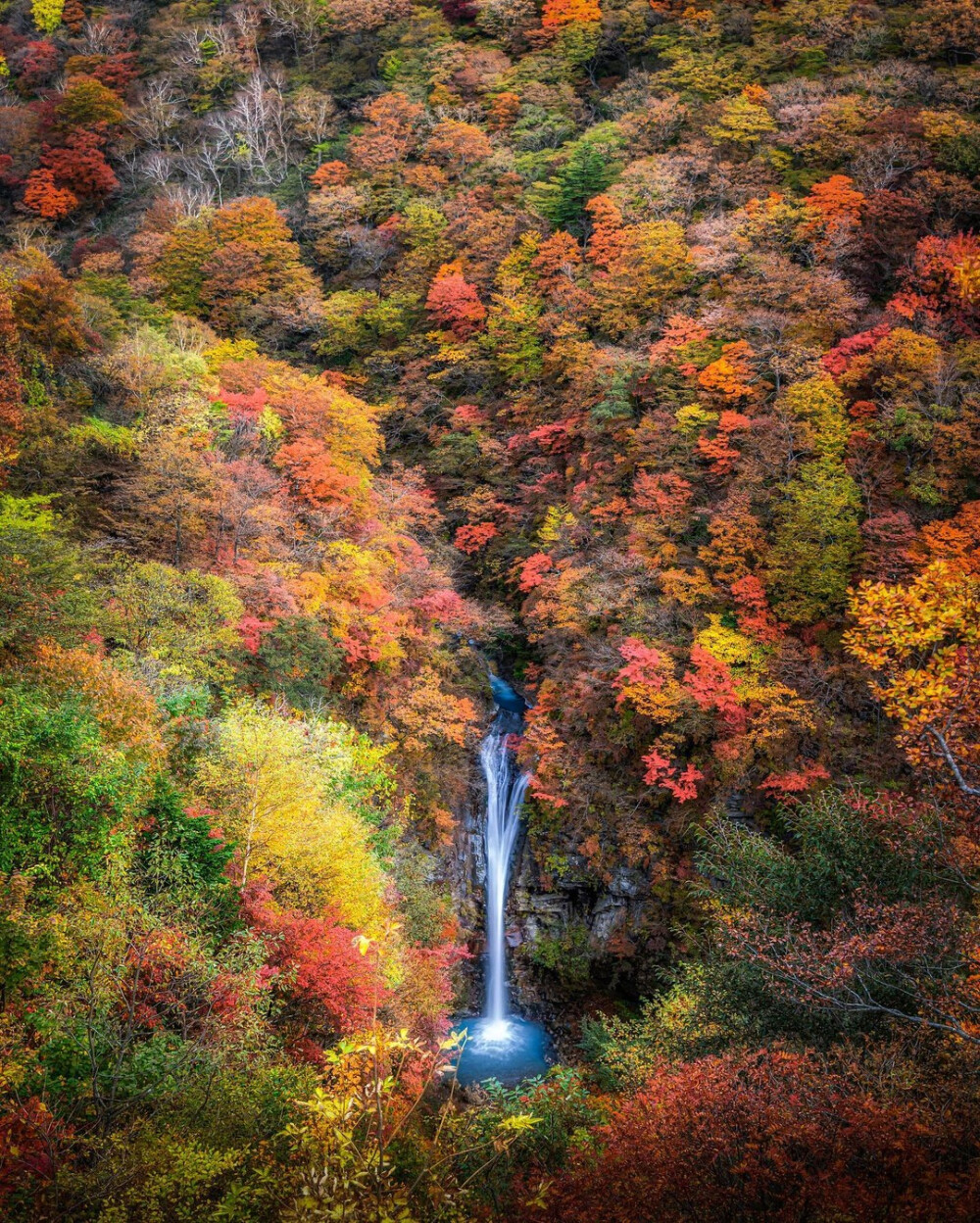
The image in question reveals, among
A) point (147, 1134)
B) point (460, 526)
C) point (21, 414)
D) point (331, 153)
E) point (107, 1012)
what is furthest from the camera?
point (331, 153)

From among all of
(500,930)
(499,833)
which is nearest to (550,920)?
(500,930)

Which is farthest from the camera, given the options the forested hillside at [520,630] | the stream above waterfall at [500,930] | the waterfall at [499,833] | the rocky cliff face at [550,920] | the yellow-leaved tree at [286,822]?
the waterfall at [499,833]

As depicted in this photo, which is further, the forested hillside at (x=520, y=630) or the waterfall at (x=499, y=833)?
the waterfall at (x=499, y=833)

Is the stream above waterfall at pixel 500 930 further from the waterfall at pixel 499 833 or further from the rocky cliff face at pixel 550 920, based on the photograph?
the rocky cliff face at pixel 550 920

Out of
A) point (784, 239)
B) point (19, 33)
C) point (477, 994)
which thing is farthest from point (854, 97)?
point (19, 33)

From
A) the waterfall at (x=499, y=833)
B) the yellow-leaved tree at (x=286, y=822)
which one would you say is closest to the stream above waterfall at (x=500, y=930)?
the waterfall at (x=499, y=833)

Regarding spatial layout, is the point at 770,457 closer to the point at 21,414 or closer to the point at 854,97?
the point at 854,97
